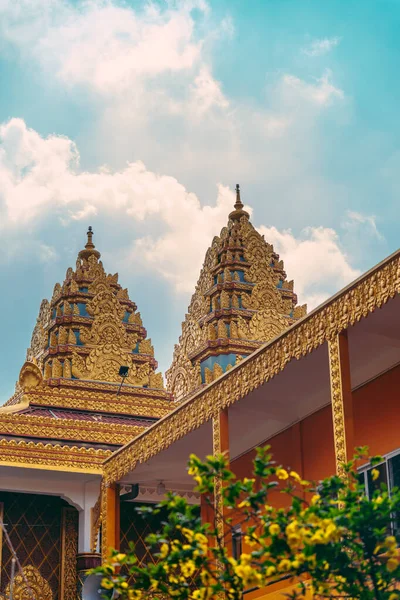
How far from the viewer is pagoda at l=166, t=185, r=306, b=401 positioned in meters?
23.8

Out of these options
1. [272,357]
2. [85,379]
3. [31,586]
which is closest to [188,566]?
[272,357]

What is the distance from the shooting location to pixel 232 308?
24.3 metres

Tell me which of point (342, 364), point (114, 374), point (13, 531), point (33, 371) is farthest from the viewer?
point (114, 374)

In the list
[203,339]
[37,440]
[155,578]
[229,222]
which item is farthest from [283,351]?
[229,222]

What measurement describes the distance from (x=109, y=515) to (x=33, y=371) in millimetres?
4837

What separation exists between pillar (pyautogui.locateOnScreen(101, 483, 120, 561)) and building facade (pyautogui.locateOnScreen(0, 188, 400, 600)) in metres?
0.02

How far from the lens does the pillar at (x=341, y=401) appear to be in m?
10.1

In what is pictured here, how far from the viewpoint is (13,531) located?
17.4m

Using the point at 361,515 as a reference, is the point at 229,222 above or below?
above

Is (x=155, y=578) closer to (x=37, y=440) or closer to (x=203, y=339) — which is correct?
(x=37, y=440)

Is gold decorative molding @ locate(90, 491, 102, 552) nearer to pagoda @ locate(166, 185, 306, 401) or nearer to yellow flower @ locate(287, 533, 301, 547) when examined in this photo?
pagoda @ locate(166, 185, 306, 401)

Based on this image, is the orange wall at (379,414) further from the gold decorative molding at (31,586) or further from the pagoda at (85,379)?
the gold decorative molding at (31,586)

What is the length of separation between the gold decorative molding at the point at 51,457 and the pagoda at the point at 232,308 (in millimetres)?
5722

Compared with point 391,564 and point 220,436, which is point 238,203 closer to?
point 220,436
